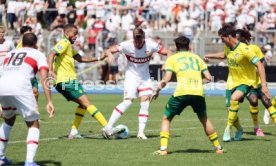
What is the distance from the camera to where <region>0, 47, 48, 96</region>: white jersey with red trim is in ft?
34.9

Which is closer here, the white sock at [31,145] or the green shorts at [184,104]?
the white sock at [31,145]

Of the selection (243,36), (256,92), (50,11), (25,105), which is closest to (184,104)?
(25,105)

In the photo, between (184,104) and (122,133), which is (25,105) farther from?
(122,133)

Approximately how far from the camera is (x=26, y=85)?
1070 cm

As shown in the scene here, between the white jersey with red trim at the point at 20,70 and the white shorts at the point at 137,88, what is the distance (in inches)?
179

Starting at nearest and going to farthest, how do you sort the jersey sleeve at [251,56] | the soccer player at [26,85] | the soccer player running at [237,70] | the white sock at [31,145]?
the white sock at [31,145] < the soccer player at [26,85] < the jersey sleeve at [251,56] < the soccer player running at [237,70]

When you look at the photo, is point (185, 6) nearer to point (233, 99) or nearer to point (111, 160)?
Answer: point (233, 99)

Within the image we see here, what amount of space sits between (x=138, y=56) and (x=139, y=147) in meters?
2.54

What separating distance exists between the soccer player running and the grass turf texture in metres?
0.51

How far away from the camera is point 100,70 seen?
3531cm

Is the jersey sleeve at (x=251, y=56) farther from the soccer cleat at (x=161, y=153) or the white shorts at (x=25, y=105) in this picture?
the white shorts at (x=25, y=105)

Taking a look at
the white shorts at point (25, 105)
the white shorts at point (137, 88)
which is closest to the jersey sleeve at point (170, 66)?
the white shorts at point (25, 105)

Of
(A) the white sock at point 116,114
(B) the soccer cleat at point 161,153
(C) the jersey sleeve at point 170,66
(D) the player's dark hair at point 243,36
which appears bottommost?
(A) the white sock at point 116,114

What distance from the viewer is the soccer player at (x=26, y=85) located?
10625 mm
